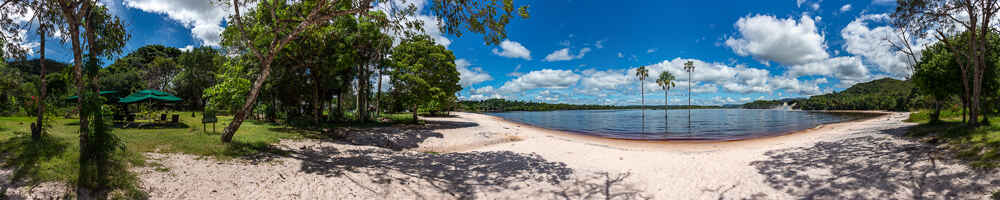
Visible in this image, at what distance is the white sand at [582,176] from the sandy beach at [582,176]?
0.8 inches

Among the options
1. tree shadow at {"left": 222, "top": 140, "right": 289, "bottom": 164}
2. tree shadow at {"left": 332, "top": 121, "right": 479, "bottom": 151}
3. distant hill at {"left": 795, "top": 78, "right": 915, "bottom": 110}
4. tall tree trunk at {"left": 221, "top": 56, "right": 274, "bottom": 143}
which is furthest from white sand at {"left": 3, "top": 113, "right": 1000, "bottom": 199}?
distant hill at {"left": 795, "top": 78, "right": 915, "bottom": 110}

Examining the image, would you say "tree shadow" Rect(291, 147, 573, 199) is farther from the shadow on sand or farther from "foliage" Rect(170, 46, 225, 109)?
"foliage" Rect(170, 46, 225, 109)

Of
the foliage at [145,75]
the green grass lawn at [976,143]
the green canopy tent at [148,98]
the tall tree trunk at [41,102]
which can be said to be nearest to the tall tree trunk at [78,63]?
the tall tree trunk at [41,102]

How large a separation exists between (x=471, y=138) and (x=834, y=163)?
13796 millimetres

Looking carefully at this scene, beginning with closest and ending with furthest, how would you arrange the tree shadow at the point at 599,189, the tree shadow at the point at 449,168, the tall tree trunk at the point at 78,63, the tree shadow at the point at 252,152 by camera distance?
the tall tree trunk at the point at 78,63
the tree shadow at the point at 599,189
the tree shadow at the point at 449,168
the tree shadow at the point at 252,152

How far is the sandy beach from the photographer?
591 cm

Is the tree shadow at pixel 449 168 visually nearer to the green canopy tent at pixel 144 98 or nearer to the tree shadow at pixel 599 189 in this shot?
the tree shadow at pixel 599 189

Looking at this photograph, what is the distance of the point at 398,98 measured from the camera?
22547 mm

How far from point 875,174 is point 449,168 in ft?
32.9

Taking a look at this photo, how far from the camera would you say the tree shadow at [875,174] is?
607cm

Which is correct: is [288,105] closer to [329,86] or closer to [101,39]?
[329,86]

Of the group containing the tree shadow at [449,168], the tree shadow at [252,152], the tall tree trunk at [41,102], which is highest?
the tall tree trunk at [41,102]

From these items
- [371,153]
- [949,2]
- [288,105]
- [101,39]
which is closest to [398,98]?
[288,105]

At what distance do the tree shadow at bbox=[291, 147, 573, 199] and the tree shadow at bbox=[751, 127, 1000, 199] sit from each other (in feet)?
16.9
